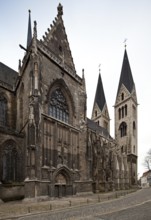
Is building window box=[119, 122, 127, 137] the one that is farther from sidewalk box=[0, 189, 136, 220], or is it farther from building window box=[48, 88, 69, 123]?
sidewalk box=[0, 189, 136, 220]

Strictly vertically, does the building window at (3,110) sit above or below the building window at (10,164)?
above

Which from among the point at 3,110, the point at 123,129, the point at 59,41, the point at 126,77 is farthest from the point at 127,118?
the point at 3,110

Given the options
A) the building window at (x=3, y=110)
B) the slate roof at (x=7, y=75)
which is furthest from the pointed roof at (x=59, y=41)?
the building window at (x=3, y=110)

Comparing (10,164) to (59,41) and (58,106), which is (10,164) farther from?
(59,41)

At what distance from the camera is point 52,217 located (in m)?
12.7

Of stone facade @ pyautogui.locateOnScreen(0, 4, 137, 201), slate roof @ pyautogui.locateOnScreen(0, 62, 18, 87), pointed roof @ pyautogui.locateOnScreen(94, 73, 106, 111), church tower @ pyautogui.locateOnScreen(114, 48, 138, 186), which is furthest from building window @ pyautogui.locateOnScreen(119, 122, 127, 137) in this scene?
slate roof @ pyautogui.locateOnScreen(0, 62, 18, 87)

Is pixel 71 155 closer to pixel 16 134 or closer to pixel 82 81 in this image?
pixel 16 134

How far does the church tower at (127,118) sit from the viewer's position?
2336 inches

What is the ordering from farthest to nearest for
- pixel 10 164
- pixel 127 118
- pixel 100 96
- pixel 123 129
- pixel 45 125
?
1. pixel 100 96
2. pixel 123 129
3. pixel 127 118
4. pixel 45 125
5. pixel 10 164

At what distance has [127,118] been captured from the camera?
6194cm

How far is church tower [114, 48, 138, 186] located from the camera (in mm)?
59331

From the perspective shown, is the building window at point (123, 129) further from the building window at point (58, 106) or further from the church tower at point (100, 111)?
the building window at point (58, 106)

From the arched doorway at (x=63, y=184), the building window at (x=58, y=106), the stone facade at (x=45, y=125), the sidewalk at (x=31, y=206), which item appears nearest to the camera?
the sidewalk at (x=31, y=206)

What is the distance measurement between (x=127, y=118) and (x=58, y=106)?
37.3 m
